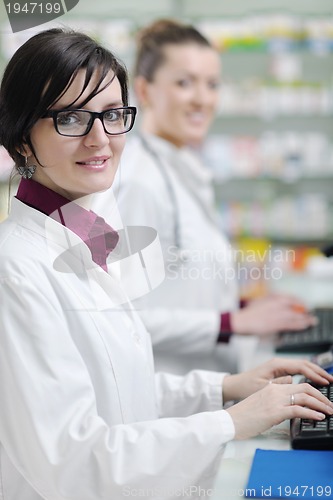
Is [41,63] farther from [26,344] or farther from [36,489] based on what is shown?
[36,489]

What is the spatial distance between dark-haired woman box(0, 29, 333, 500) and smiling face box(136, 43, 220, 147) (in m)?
0.89

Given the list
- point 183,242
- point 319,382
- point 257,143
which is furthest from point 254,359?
point 257,143

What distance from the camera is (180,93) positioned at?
1919mm

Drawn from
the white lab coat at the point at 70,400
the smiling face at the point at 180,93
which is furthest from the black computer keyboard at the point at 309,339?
the white lab coat at the point at 70,400

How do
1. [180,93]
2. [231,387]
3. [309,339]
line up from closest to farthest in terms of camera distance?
[231,387] < [309,339] < [180,93]

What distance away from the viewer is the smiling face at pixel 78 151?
906 mm

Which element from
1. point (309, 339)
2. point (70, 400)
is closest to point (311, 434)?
point (70, 400)

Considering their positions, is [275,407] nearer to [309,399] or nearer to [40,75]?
[309,399]

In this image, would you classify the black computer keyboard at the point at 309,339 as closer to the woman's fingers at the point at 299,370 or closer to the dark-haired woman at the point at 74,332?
the woman's fingers at the point at 299,370

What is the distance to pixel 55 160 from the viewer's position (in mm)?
926

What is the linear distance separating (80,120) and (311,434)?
0.55m

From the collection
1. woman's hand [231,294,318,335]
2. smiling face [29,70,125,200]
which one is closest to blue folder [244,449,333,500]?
smiling face [29,70,125,200]

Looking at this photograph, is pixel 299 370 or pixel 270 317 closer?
pixel 299 370

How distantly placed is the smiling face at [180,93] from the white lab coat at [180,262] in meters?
0.06
